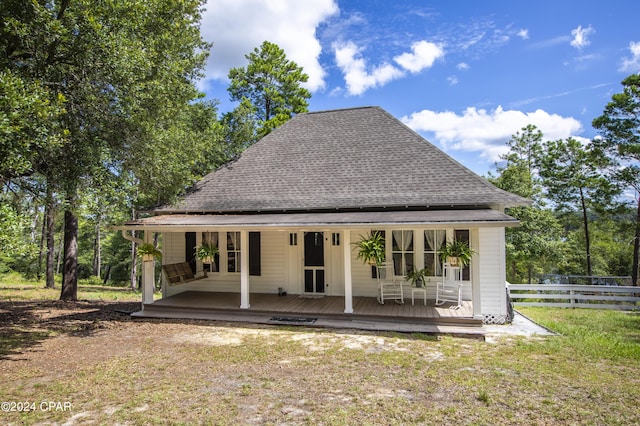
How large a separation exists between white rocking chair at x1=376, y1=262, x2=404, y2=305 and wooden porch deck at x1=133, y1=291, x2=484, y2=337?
0.63 feet

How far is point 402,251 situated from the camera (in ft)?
33.0

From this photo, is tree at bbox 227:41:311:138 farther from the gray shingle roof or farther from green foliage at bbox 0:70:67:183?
green foliage at bbox 0:70:67:183

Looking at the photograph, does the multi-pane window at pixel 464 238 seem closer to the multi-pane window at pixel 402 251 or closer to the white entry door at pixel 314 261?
the multi-pane window at pixel 402 251

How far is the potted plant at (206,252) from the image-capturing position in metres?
10.4

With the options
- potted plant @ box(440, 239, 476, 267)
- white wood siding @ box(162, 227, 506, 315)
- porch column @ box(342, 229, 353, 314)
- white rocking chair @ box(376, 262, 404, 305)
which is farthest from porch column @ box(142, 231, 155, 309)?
potted plant @ box(440, 239, 476, 267)

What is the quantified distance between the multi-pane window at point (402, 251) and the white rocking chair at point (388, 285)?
0.21 metres

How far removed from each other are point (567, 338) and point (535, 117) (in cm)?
2233

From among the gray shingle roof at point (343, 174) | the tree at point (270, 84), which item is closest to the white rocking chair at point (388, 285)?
the gray shingle roof at point (343, 174)

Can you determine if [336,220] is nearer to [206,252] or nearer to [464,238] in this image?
[464,238]

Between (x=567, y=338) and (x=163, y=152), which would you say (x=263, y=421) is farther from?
(x=163, y=152)

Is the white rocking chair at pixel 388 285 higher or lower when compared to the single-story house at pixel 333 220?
lower

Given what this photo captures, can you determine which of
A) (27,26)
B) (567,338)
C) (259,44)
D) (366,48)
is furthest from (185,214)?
(259,44)

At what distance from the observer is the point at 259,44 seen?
2094cm

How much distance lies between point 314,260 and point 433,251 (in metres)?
3.49
